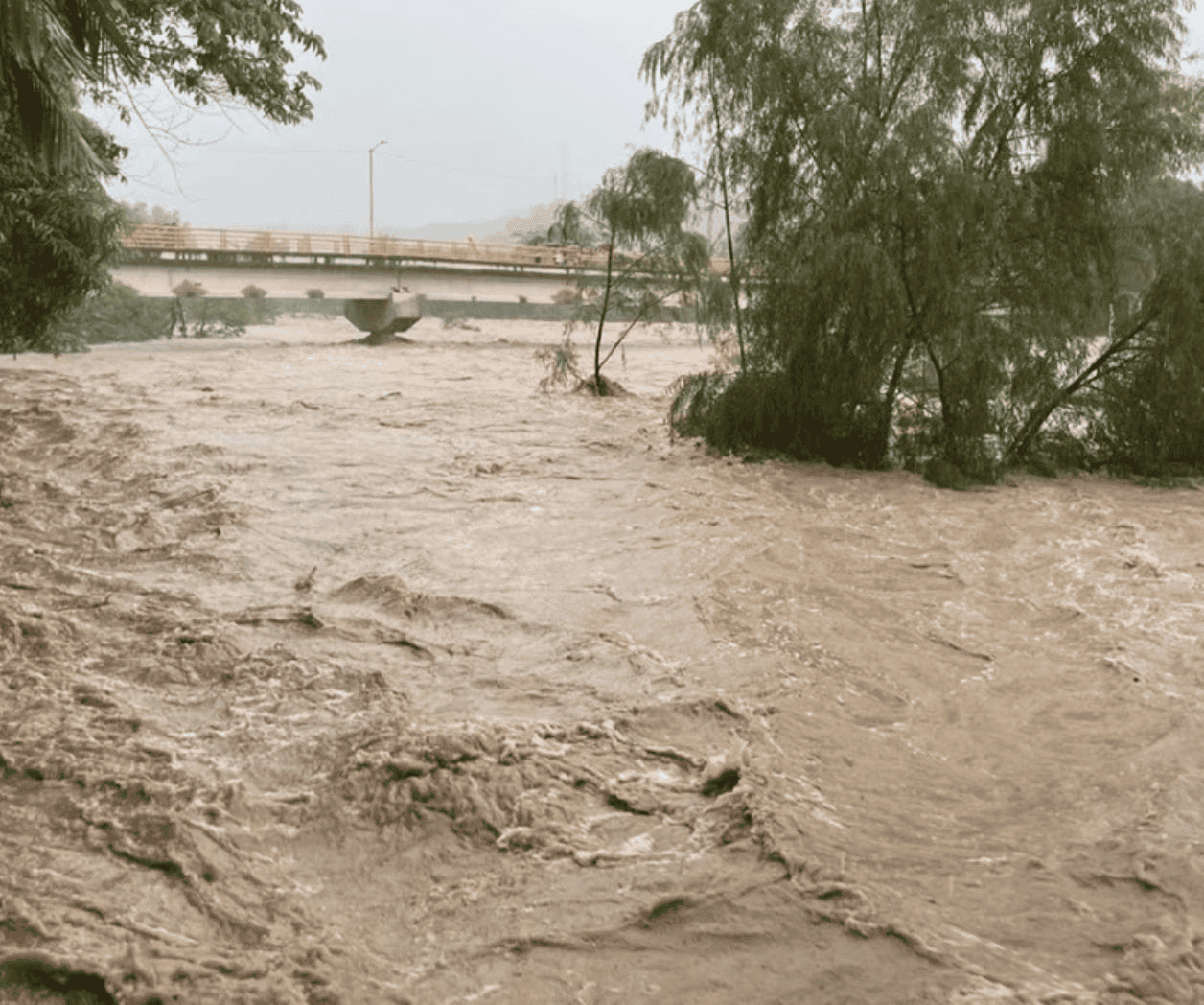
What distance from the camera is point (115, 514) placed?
10.1 m

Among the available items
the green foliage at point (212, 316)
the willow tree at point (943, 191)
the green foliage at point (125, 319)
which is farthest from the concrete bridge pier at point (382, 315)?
the willow tree at point (943, 191)

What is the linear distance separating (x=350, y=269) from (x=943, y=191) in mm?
27235

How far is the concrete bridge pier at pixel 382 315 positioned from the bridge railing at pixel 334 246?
1719 millimetres

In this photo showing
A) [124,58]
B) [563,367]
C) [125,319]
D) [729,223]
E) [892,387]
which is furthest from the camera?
[125,319]

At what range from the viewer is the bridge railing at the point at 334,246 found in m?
32.6

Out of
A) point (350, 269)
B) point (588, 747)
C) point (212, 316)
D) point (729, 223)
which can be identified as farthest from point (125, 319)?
point (588, 747)

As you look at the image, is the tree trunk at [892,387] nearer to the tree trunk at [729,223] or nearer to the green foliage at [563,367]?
the tree trunk at [729,223]

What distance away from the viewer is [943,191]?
12734mm

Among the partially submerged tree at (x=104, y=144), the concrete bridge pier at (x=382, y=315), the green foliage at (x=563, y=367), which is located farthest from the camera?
the concrete bridge pier at (x=382, y=315)

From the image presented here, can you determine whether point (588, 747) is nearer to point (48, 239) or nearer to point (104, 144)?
point (48, 239)

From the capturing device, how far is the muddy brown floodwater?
3.69 metres

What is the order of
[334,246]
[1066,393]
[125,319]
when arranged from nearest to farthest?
[1066,393], [125,319], [334,246]

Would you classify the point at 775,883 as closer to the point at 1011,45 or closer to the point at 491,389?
the point at 1011,45

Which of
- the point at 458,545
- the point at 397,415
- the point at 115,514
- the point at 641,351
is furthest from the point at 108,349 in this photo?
the point at 458,545
